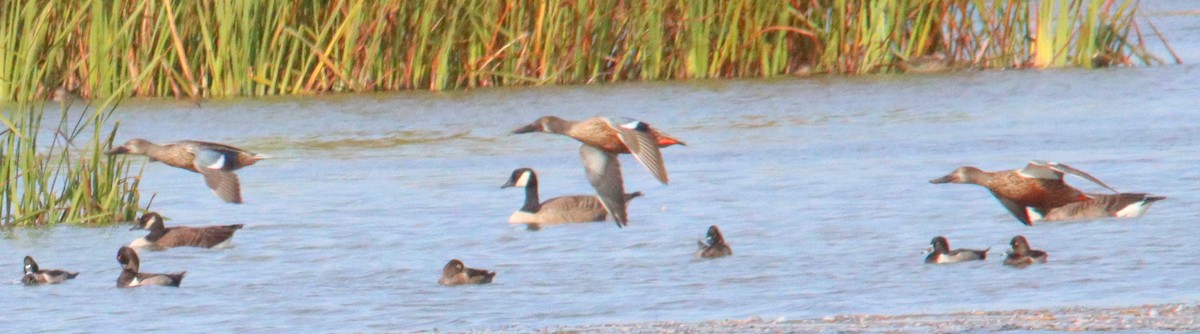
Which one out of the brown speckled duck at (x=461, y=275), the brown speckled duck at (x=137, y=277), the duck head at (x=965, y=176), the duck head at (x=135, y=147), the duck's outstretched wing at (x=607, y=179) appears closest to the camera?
the brown speckled duck at (x=461, y=275)

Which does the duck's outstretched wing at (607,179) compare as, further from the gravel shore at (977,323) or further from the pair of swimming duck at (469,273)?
the gravel shore at (977,323)

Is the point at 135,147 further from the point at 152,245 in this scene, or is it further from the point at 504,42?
the point at 504,42

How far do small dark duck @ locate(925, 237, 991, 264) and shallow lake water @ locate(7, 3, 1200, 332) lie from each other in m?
0.07

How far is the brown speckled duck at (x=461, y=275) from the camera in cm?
714

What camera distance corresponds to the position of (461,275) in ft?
23.5

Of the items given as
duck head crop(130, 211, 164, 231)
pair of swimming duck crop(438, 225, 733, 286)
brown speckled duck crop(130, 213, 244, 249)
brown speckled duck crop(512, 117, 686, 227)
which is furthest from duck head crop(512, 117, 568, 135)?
duck head crop(130, 211, 164, 231)

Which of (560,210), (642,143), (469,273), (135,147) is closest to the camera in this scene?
(469,273)

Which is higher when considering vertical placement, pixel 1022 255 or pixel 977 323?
pixel 977 323

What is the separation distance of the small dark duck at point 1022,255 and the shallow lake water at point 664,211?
0.07m

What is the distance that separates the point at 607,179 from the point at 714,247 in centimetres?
74

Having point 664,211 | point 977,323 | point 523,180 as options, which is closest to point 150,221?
point 523,180

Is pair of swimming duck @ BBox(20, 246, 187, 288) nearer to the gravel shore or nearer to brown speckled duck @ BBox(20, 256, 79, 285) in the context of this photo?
brown speckled duck @ BBox(20, 256, 79, 285)

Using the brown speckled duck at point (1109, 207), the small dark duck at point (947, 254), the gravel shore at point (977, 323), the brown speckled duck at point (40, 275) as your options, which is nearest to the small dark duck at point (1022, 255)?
the small dark duck at point (947, 254)

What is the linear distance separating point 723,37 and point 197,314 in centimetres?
1018
